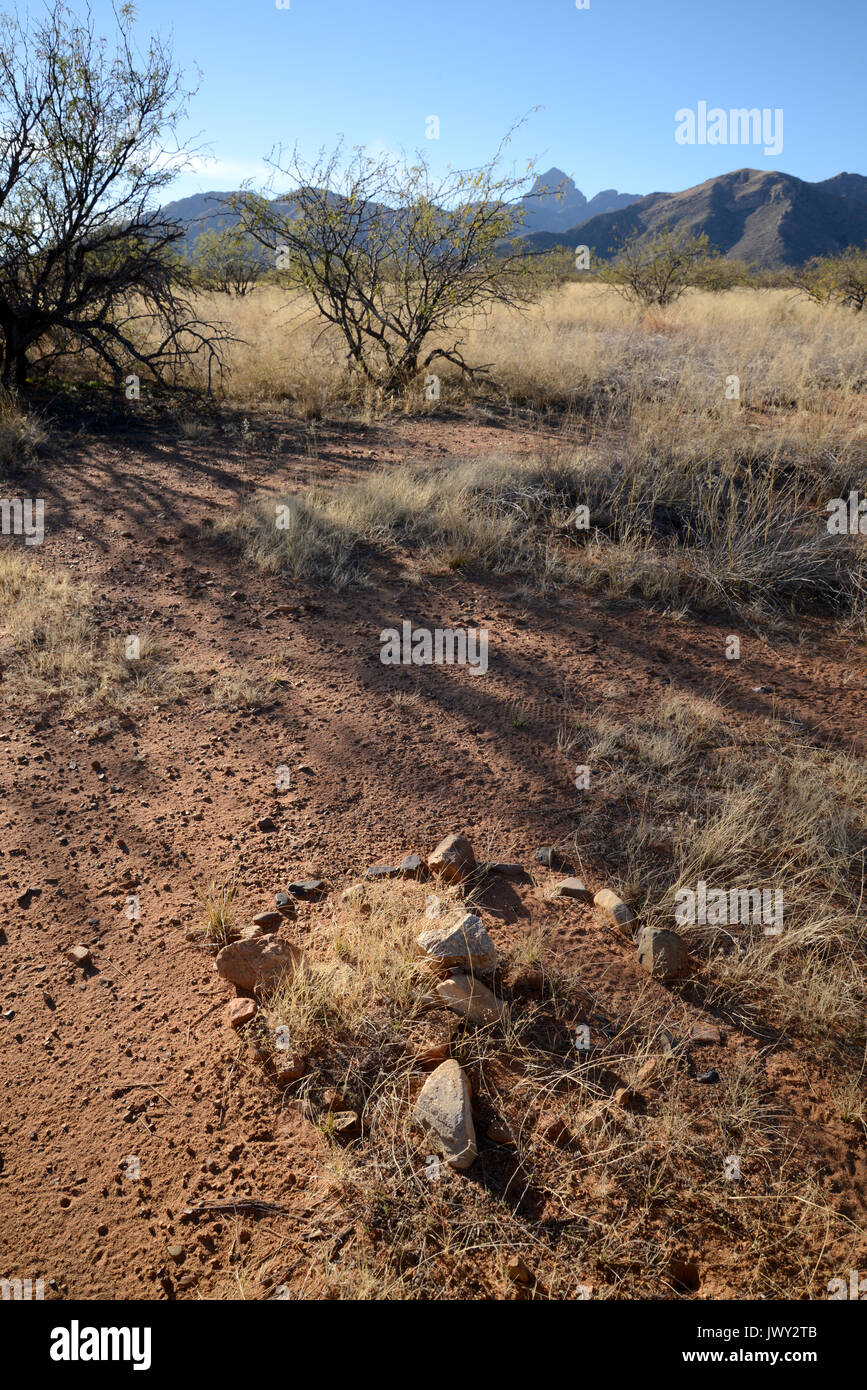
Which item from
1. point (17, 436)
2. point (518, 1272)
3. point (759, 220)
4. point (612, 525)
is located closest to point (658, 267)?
point (612, 525)

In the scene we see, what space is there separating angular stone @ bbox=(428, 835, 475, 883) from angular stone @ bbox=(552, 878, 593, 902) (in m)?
0.31

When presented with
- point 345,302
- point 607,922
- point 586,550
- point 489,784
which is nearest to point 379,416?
point 345,302

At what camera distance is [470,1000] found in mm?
2197

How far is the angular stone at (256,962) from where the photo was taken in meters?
2.27

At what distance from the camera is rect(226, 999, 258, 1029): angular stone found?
2188 millimetres

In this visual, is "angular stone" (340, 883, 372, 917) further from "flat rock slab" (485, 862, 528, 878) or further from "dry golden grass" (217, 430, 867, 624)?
"dry golden grass" (217, 430, 867, 624)

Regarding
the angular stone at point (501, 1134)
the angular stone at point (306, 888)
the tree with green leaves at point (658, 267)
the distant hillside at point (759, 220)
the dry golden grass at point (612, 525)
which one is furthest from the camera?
the distant hillside at point (759, 220)

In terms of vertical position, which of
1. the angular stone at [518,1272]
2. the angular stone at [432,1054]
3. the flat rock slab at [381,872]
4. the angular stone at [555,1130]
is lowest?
the angular stone at [518,1272]

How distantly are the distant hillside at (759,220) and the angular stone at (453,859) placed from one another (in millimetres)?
59449

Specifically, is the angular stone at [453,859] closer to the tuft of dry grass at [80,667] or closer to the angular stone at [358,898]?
the angular stone at [358,898]

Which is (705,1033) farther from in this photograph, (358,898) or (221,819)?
(221,819)

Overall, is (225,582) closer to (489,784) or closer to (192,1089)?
(489,784)

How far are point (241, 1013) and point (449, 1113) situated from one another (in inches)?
26.2

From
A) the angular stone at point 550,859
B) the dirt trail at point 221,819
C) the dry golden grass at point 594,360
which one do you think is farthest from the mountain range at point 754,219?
the angular stone at point 550,859
